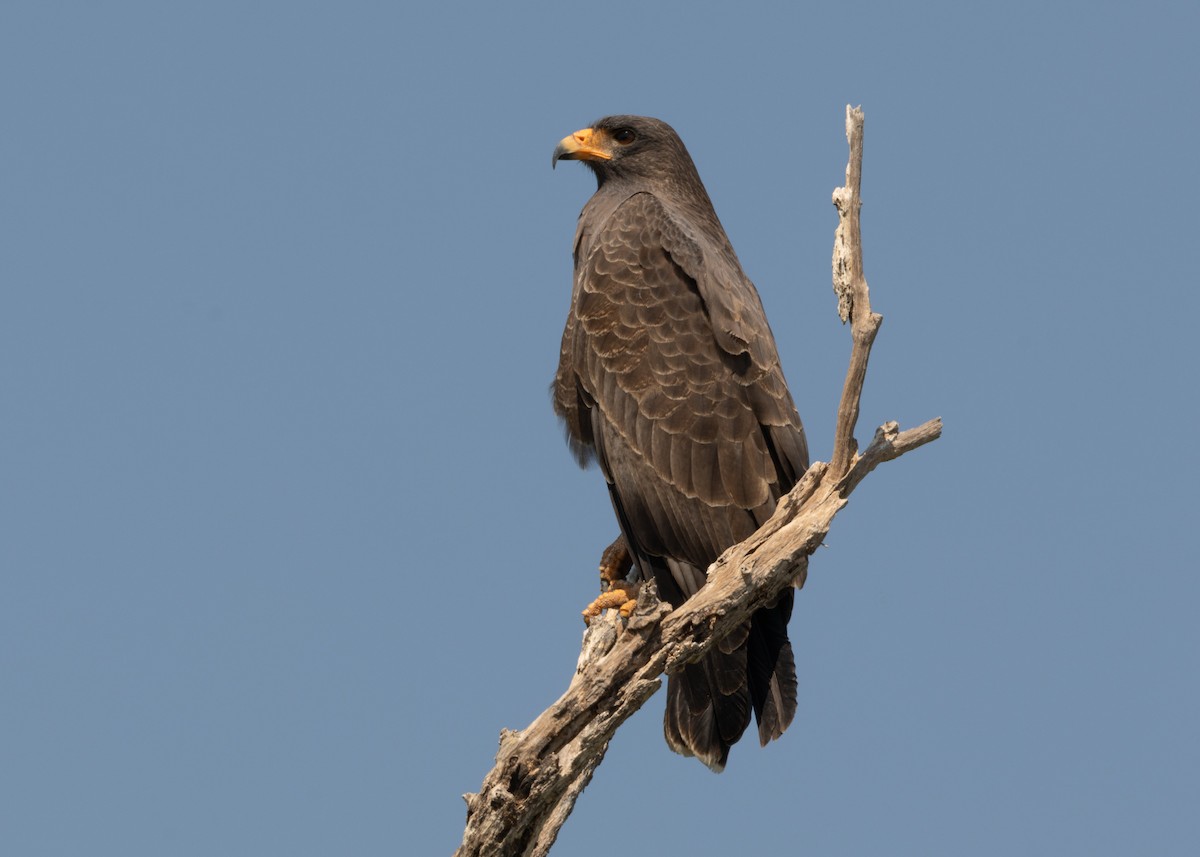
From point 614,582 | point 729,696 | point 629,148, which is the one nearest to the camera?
point 729,696

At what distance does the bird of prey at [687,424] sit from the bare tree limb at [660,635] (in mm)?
720

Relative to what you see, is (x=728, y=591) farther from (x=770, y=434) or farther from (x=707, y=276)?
(x=707, y=276)

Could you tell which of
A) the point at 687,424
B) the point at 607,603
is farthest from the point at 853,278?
the point at 607,603

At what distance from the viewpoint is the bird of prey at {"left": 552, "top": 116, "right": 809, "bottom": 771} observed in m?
7.28

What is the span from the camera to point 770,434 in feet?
25.1

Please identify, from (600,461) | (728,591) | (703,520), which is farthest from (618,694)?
(600,461)

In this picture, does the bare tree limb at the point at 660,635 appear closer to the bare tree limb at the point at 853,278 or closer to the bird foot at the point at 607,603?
the bare tree limb at the point at 853,278

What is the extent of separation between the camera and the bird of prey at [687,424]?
7.28m

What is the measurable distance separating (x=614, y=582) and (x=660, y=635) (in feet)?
5.61

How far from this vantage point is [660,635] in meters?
6.46

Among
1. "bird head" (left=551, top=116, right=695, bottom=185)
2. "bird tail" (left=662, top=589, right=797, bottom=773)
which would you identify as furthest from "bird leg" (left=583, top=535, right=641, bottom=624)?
"bird head" (left=551, top=116, right=695, bottom=185)

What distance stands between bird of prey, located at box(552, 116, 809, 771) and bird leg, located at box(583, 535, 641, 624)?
0.79 feet

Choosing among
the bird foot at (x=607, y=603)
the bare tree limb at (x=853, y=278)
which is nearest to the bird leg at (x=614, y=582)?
the bird foot at (x=607, y=603)

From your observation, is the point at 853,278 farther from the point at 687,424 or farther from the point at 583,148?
the point at 583,148
